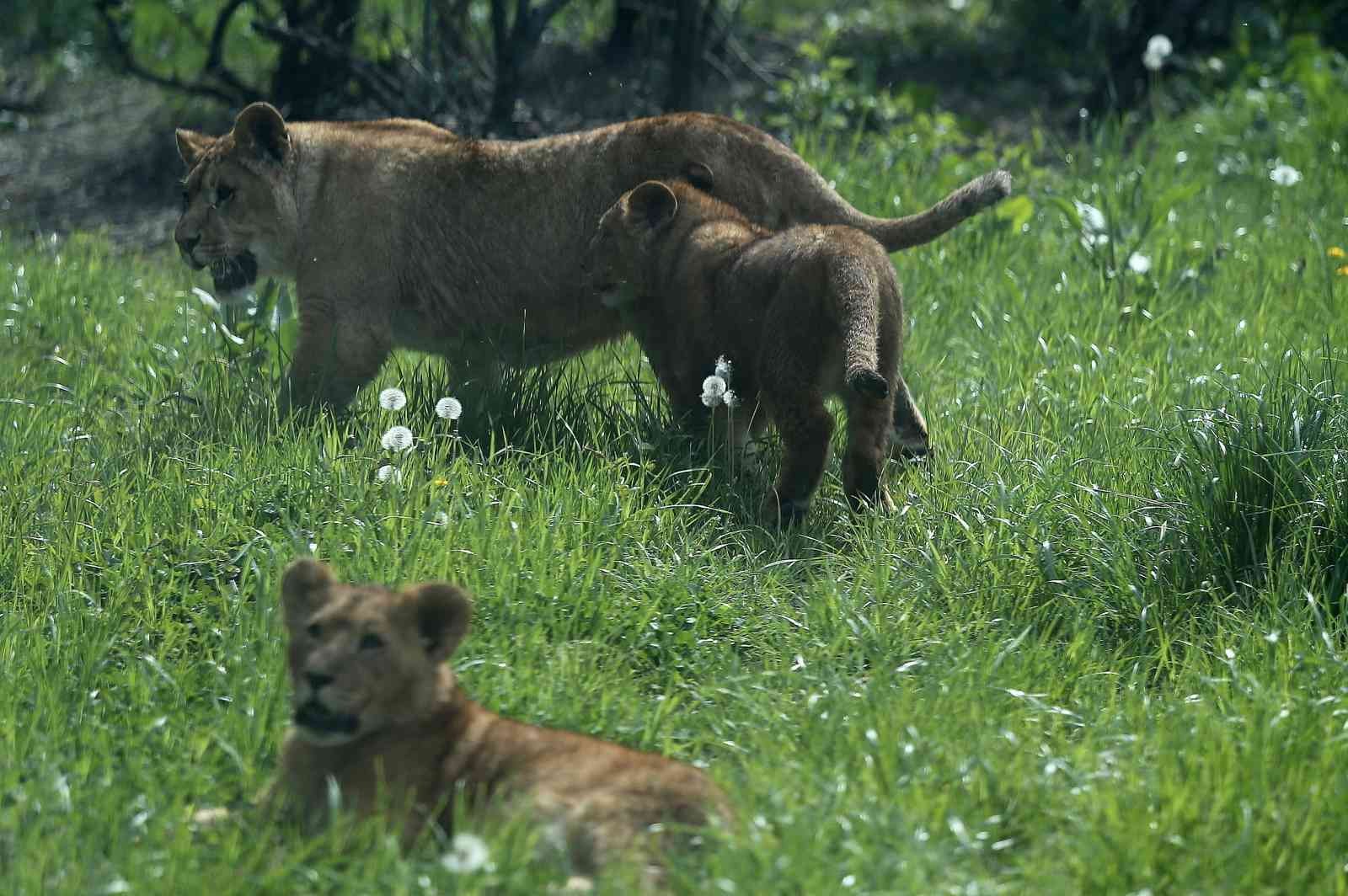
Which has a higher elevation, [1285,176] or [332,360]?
[1285,176]

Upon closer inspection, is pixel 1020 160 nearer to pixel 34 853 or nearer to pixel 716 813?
pixel 716 813

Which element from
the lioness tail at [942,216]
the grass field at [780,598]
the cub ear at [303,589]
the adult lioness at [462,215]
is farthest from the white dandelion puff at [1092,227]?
the cub ear at [303,589]

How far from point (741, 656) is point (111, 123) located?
8.25m

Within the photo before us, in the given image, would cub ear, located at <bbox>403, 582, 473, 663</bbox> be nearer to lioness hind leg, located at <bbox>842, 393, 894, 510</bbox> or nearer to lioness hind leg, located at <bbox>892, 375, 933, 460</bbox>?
lioness hind leg, located at <bbox>842, 393, 894, 510</bbox>

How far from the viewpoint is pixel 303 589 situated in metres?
3.38

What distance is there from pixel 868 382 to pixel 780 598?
679mm

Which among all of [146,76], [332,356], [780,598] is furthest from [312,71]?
[780,598]

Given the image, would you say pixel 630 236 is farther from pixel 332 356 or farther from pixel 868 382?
pixel 868 382

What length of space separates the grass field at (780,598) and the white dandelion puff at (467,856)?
77mm

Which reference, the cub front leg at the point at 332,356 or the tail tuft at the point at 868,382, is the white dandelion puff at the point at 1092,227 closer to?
the tail tuft at the point at 868,382

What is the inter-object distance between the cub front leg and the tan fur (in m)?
0.85

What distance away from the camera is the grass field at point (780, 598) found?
316 cm

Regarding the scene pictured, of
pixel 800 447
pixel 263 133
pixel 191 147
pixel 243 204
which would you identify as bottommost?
pixel 800 447

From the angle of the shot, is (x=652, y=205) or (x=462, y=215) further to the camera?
(x=462, y=215)
